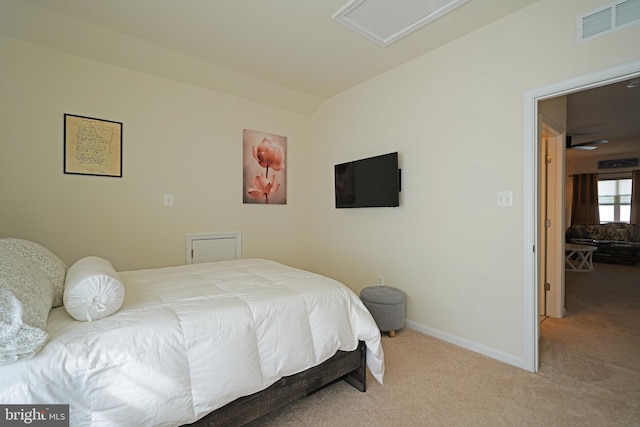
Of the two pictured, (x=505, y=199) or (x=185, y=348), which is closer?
(x=185, y=348)

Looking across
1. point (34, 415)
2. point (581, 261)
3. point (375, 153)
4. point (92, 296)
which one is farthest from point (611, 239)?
point (34, 415)

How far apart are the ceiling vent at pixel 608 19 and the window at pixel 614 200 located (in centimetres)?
763

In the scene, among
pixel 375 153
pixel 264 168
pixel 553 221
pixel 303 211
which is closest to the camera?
pixel 553 221

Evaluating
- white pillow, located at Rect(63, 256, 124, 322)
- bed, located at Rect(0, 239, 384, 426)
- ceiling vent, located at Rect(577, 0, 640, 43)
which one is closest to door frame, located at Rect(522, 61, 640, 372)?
ceiling vent, located at Rect(577, 0, 640, 43)

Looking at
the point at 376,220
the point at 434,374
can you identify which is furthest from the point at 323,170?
the point at 434,374

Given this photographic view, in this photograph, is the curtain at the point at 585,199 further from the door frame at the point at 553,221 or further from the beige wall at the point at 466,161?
the beige wall at the point at 466,161

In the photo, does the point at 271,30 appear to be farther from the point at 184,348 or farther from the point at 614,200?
the point at 614,200

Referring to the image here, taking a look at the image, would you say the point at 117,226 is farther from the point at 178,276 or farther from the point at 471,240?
the point at 471,240

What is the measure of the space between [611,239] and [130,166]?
9227 mm

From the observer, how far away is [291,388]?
1.60 m

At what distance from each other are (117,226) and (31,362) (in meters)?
2.10

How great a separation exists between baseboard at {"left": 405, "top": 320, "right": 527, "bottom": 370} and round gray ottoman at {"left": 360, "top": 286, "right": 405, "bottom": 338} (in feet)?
0.86

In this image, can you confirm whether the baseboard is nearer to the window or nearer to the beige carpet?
the beige carpet

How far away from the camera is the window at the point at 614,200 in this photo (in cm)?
716
